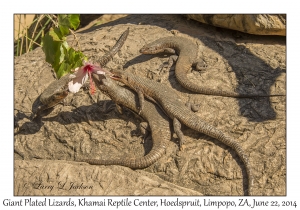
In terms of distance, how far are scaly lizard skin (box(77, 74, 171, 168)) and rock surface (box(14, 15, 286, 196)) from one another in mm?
154

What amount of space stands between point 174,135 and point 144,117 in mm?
675

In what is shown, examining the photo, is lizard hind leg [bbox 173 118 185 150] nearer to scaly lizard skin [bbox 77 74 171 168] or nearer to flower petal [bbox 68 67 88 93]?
scaly lizard skin [bbox 77 74 171 168]

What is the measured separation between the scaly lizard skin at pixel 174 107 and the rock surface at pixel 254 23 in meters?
2.33

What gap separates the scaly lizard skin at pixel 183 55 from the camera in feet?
24.4

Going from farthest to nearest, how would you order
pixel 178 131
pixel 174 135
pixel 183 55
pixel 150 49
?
pixel 150 49 → pixel 183 55 → pixel 174 135 → pixel 178 131

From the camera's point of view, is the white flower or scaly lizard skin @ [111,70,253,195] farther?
scaly lizard skin @ [111,70,253,195]

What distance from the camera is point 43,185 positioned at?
240 inches

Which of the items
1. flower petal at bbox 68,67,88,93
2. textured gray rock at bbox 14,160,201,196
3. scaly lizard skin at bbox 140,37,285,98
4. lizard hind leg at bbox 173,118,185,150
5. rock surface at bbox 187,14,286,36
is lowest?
textured gray rock at bbox 14,160,201,196

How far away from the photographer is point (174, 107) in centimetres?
706

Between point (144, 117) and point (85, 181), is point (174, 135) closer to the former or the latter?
point (144, 117)

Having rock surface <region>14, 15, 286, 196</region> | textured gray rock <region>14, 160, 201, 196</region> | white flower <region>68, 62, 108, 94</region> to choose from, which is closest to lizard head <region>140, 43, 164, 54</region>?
rock surface <region>14, 15, 286, 196</region>

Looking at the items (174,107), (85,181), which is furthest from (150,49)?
(85,181)

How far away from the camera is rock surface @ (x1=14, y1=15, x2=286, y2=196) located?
20.2ft

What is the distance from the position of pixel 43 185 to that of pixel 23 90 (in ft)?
10.3
